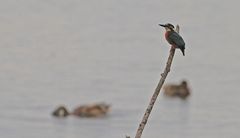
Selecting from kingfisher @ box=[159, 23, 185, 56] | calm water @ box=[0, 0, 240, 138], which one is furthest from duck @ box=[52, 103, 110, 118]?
kingfisher @ box=[159, 23, 185, 56]

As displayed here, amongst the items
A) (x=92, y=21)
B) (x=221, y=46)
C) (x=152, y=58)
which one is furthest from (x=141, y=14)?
(x=152, y=58)

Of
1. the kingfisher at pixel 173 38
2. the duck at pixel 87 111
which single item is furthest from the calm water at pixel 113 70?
the kingfisher at pixel 173 38

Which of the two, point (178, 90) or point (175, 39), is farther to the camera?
point (178, 90)

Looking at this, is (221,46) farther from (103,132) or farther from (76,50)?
(103,132)

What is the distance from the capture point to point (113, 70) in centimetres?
2433

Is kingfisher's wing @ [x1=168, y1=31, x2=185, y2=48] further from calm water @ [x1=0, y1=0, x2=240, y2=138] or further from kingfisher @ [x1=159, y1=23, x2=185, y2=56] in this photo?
calm water @ [x1=0, y1=0, x2=240, y2=138]

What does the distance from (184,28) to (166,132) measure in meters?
15.9

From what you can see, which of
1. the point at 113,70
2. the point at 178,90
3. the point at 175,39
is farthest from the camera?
the point at 113,70

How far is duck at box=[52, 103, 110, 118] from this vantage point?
19.7 m

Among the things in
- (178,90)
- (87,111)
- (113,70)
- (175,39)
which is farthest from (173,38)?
(113,70)

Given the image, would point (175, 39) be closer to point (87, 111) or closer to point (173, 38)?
point (173, 38)

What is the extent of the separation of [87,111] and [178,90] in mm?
3351

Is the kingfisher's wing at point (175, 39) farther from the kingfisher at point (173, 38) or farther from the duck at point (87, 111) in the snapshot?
the duck at point (87, 111)

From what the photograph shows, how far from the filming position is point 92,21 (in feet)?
119
